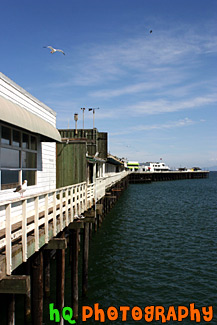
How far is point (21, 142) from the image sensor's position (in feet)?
31.7

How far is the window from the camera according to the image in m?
8.52

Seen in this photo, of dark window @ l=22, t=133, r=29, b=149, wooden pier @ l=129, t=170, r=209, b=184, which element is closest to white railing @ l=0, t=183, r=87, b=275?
dark window @ l=22, t=133, r=29, b=149

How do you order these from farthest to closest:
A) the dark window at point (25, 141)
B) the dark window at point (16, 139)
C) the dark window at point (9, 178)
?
the dark window at point (25, 141) < the dark window at point (16, 139) < the dark window at point (9, 178)

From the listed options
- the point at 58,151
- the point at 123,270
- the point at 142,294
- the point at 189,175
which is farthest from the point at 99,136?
the point at 189,175

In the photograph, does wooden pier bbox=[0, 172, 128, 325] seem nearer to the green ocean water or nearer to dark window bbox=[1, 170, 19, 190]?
dark window bbox=[1, 170, 19, 190]

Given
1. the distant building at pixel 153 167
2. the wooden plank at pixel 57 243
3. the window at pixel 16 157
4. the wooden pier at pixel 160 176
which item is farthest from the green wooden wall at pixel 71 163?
the distant building at pixel 153 167

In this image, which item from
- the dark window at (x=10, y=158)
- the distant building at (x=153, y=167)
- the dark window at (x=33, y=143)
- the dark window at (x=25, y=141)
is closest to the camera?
the dark window at (x=10, y=158)

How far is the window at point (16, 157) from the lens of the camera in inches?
336

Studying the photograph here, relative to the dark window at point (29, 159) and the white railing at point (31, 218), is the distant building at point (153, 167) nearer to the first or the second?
the white railing at point (31, 218)

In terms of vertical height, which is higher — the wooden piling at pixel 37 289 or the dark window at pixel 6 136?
the dark window at pixel 6 136

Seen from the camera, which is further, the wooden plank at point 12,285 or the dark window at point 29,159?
the dark window at point 29,159

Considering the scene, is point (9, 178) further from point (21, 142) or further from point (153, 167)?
point (153, 167)

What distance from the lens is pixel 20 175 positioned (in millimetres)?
9664

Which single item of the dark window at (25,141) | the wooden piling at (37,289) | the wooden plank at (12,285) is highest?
the dark window at (25,141)
